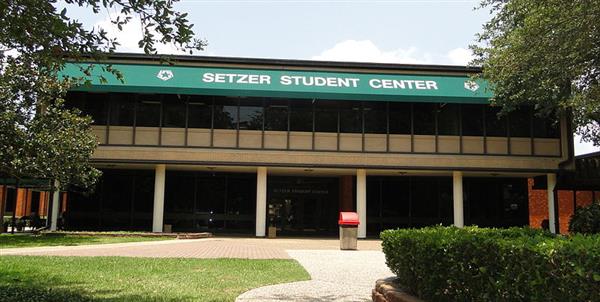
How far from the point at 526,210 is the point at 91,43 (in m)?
26.8

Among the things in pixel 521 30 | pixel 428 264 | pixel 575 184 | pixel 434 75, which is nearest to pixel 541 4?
pixel 521 30

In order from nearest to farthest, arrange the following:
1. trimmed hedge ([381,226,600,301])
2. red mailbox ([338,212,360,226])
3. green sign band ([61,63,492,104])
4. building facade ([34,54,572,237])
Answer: trimmed hedge ([381,226,600,301])
red mailbox ([338,212,360,226])
green sign band ([61,63,492,104])
building facade ([34,54,572,237])

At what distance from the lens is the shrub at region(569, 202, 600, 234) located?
1238 cm

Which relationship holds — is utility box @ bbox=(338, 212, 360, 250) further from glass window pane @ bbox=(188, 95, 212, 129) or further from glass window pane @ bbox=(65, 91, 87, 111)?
glass window pane @ bbox=(65, 91, 87, 111)

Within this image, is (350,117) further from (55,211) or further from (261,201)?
(55,211)

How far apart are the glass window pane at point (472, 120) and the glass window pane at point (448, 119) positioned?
0.38 metres

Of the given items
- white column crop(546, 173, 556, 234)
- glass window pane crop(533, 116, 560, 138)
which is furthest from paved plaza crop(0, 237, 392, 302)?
glass window pane crop(533, 116, 560, 138)

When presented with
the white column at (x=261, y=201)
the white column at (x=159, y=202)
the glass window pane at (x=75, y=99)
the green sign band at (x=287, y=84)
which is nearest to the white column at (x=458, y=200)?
the green sign band at (x=287, y=84)

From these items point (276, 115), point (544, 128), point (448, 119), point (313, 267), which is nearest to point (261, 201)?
point (276, 115)

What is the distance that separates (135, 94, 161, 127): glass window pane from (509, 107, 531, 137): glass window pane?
16.8 metres

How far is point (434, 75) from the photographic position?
85.3ft

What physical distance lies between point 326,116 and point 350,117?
1156 mm

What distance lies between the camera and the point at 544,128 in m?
26.4

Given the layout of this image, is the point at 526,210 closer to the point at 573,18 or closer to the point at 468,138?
the point at 468,138
